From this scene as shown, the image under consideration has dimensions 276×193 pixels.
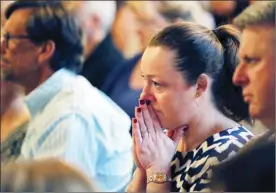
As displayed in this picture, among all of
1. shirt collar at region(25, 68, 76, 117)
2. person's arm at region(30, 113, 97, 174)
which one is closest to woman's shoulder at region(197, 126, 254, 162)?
person's arm at region(30, 113, 97, 174)

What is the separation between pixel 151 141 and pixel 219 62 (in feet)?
1.00

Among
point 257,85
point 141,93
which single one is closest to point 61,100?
point 141,93

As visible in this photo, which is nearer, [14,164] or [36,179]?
[36,179]

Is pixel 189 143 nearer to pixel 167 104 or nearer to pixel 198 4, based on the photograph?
pixel 167 104

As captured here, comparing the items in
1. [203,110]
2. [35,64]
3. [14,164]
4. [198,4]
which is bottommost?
[14,164]

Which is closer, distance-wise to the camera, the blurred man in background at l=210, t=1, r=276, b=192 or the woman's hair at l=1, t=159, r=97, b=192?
the woman's hair at l=1, t=159, r=97, b=192

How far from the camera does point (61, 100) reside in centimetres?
192

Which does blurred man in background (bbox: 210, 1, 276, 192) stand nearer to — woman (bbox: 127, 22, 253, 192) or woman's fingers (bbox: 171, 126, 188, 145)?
woman (bbox: 127, 22, 253, 192)

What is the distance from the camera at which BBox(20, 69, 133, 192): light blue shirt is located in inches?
72.9

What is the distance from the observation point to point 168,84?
1.75m

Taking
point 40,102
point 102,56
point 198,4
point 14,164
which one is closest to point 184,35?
point 198,4

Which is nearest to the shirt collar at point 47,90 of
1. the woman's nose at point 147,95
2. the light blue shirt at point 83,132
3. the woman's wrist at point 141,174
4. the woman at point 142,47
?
the light blue shirt at point 83,132

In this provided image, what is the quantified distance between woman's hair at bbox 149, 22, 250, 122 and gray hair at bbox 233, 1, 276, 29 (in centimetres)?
3

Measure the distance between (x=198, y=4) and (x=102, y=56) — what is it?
13.4 inches
